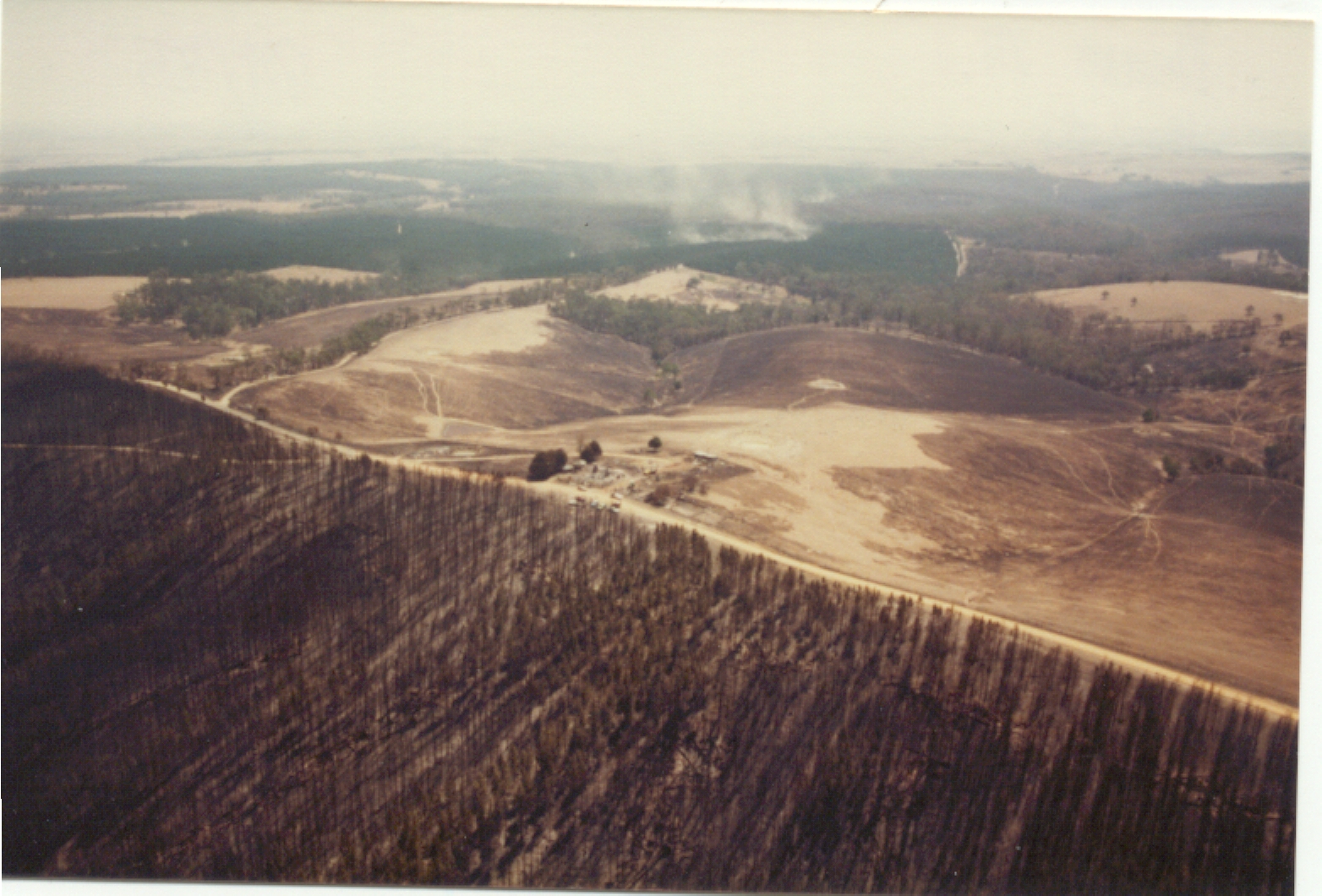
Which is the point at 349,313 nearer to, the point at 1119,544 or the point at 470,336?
the point at 470,336

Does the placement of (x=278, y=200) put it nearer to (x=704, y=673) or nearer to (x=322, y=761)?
(x=322, y=761)

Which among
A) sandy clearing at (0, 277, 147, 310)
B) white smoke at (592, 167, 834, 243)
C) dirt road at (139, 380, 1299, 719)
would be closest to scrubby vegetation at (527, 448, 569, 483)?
dirt road at (139, 380, 1299, 719)

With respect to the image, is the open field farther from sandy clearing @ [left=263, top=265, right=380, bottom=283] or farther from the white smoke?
the white smoke

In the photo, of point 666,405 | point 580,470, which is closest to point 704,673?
A: point 580,470

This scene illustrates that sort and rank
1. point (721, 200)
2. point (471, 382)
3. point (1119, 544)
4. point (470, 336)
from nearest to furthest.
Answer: point (1119, 544), point (721, 200), point (471, 382), point (470, 336)

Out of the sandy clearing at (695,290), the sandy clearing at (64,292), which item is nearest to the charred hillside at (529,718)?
the sandy clearing at (64,292)

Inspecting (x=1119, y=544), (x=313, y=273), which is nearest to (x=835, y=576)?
(x=1119, y=544)
